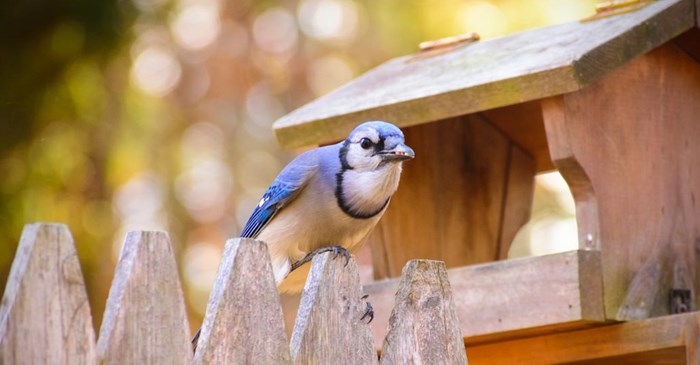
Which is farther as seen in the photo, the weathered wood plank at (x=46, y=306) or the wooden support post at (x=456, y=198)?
the wooden support post at (x=456, y=198)

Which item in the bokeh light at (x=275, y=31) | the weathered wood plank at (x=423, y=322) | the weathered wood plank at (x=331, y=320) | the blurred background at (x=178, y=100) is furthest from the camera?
the bokeh light at (x=275, y=31)

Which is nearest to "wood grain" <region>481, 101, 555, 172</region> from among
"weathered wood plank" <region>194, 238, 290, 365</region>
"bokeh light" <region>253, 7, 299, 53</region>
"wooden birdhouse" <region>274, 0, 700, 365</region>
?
"wooden birdhouse" <region>274, 0, 700, 365</region>

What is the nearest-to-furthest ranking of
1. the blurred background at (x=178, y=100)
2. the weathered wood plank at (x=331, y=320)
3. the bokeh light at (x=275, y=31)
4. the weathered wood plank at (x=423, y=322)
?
the weathered wood plank at (x=331, y=320) → the weathered wood plank at (x=423, y=322) → the blurred background at (x=178, y=100) → the bokeh light at (x=275, y=31)

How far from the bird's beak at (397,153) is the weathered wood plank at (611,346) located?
754 mm

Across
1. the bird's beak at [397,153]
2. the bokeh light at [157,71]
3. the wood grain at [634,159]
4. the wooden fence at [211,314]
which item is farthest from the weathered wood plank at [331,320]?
the bokeh light at [157,71]

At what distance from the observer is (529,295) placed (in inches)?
124

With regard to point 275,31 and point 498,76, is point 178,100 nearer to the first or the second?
point 275,31

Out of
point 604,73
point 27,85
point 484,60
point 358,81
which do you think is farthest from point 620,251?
point 27,85

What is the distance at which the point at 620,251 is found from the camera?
10.9 ft

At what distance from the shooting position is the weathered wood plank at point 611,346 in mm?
2987

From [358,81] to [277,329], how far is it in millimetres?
2274

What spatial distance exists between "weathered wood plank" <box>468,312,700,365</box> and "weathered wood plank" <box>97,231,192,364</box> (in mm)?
1656

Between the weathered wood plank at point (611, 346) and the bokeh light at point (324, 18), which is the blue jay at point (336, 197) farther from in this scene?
the bokeh light at point (324, 18)

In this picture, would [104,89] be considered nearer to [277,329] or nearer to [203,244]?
[203,244]
